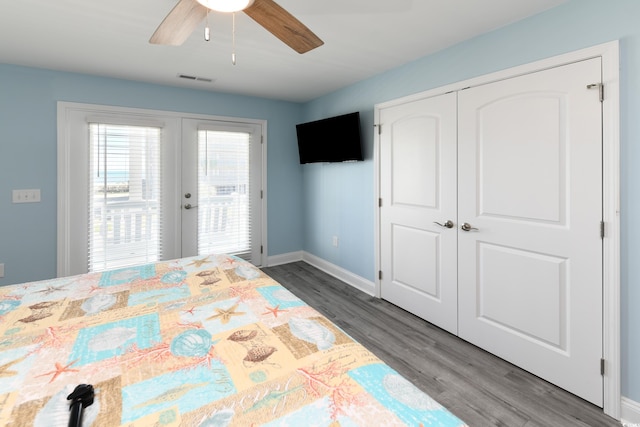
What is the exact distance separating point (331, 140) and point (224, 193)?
5.04 ft

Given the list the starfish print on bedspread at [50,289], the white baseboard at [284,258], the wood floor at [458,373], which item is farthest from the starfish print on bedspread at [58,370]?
the white baseboard at [284,258]

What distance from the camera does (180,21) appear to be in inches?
60.9

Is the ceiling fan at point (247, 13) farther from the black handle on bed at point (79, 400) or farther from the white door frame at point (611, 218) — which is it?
the white door frame at point (611, 218)

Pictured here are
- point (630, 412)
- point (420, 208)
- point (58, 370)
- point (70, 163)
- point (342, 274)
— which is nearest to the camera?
point (58, 370)

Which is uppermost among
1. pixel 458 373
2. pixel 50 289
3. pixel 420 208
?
pixel 420 208

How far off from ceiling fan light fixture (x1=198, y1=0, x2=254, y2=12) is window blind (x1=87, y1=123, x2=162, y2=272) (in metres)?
2.58

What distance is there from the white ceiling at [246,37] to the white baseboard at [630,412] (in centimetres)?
229

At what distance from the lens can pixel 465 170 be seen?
2438mm

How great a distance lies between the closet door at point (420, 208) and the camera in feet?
8.50

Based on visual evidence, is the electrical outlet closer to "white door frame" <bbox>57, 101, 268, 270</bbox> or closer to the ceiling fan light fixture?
"white door frame" <bbox>57, 101, 268, 270</bbox>

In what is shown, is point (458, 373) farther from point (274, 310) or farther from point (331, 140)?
point (331, 140)

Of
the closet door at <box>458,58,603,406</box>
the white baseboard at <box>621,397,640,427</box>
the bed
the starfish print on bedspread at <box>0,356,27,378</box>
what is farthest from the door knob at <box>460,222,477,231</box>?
the starfish print on bedspread at <box>0,356,27,378</box>

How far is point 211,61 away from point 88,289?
7.11 ft

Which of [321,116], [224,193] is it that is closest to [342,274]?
[224,193]
